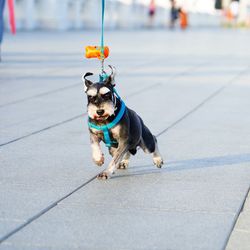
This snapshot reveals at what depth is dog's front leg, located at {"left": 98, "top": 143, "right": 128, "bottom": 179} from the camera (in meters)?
5.85

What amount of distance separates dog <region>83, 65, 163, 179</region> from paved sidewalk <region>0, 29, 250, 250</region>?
223 mm

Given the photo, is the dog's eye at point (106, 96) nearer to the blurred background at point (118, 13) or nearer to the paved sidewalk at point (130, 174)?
the paved sidewalk at point (130, 174)

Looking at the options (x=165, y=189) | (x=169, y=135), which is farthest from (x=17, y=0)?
(x=165, y=189)

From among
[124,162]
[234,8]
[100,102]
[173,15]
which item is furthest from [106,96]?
[234,8]

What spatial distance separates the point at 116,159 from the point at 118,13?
143ft

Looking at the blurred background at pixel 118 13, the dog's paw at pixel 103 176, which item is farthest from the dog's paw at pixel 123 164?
the blurred background at pixel 118 13

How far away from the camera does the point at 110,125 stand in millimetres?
5746

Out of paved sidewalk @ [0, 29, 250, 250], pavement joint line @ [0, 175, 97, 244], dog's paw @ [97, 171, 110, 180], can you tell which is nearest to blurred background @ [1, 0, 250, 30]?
paved sidewalk @ [0, 29, 250, 250]

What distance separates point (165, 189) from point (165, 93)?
623 cm

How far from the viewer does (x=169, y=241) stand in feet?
14.6

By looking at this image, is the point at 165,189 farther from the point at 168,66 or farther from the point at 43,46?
the point at 43,46

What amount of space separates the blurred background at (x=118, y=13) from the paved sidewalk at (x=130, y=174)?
22.8m

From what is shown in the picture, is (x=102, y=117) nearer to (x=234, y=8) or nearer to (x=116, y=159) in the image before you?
(x=116, y=159)

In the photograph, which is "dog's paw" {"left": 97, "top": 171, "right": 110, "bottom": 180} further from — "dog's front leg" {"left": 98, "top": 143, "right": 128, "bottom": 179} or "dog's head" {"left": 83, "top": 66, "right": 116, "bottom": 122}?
"dog's head" {"left": 83, "top": 66, "right": 116, "bottom": 122}
